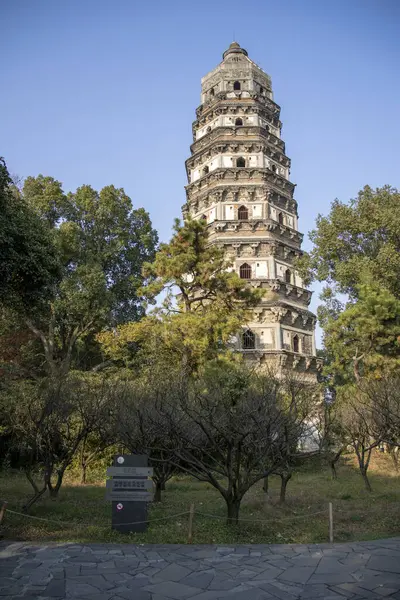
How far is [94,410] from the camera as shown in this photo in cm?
1525

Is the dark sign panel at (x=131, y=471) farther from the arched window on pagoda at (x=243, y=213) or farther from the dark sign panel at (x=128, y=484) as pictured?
the arched window on pagoda at (x=243, y=213)

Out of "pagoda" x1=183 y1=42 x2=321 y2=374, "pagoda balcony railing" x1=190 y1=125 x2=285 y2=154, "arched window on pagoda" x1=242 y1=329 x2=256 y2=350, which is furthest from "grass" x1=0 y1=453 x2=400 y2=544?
"pagoda balcony railing" x1=190 y1=125 x2=285 y2=154

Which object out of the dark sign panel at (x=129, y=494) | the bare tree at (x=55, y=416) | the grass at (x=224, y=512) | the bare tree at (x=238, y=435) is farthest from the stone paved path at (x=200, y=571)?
the bare tree at (x=55, y=416)

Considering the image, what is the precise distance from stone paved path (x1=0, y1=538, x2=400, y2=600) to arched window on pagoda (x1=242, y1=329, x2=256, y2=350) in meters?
17.8

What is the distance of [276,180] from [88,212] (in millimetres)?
12596

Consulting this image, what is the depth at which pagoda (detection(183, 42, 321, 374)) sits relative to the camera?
27.3 m

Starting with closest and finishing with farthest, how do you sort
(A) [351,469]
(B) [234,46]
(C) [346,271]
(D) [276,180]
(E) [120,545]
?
1. (E) [120,545]
2. (A) [351,469]
3. (C) [346,271]
4. (D) [276,180]
5. (B) [234,46]

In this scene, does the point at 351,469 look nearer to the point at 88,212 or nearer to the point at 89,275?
the point at 89,275

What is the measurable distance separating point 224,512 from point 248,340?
14.7 m

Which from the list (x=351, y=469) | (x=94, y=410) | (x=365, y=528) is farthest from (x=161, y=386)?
(x=351, y=469)

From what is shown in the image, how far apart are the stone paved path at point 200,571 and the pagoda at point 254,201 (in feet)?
55.8

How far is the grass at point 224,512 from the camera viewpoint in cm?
1012

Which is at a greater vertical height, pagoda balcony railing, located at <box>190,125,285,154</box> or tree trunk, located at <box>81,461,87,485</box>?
pagoda balcony railing, located at <box>190,125,285,154</box>

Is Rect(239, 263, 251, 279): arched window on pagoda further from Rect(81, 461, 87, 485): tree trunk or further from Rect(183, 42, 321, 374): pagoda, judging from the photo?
Rect(81, 461, 87, 485): tree trunk
